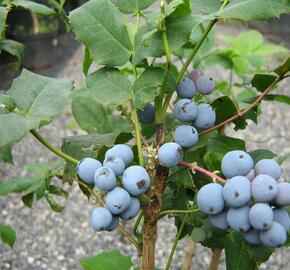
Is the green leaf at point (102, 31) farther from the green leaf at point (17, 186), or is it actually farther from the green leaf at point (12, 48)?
the green leaf at point (17, 186)

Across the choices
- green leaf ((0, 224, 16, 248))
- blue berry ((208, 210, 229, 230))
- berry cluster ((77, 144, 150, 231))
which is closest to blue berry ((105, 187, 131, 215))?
berry cluster ((77, 144, 150, 231))

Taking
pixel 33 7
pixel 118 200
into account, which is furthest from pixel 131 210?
pixel 33 7

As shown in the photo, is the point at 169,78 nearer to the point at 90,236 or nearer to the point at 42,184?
the point at 42,184

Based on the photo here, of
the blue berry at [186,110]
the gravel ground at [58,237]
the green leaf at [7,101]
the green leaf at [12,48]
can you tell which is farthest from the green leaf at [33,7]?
the gravel ground at [58,237]

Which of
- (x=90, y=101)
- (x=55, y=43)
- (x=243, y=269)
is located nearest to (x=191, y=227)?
(x=243, y=269)

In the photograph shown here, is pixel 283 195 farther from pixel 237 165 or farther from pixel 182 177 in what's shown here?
pixel 182 177
